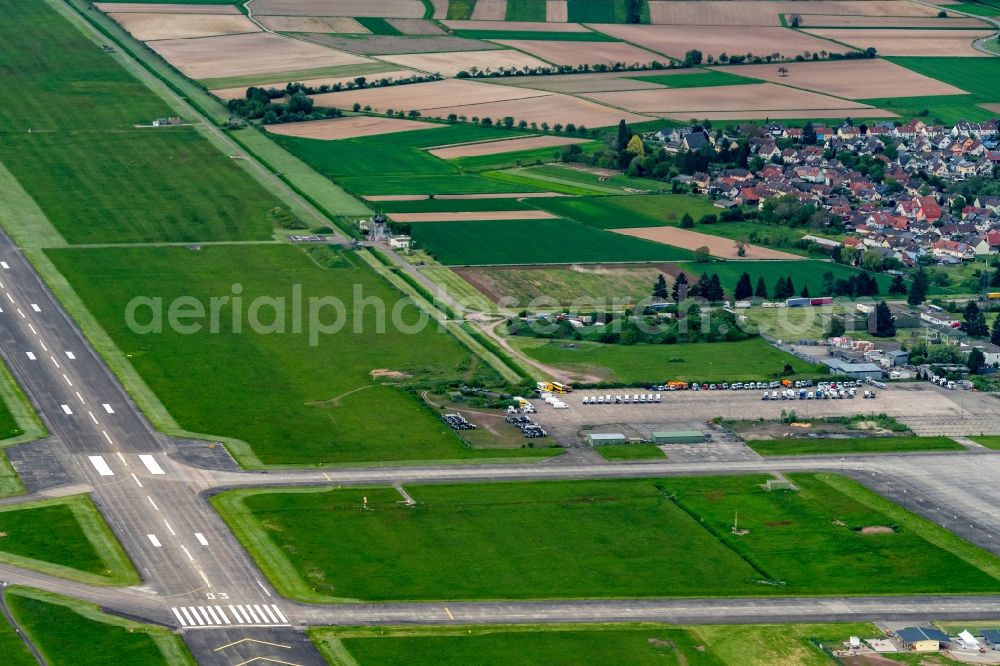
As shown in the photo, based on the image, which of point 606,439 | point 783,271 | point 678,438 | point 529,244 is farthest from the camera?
point 529,244

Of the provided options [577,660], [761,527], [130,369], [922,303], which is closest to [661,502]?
[761,527]

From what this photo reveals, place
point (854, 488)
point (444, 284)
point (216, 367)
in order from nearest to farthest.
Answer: point (854, 488) → point (216, 367) → point (444, 284)

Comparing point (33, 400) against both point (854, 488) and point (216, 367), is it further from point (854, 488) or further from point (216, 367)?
point (854, 488)

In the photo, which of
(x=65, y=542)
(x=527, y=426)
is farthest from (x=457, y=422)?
(x=65, y=542)

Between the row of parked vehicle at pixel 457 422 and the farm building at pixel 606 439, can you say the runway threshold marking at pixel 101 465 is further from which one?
the farm building at pixel 606 439

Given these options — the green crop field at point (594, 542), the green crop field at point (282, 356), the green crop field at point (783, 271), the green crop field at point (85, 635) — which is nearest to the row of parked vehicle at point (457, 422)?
the green crop field at point (282, 356)

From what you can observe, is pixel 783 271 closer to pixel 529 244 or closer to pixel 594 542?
pixel 529 244

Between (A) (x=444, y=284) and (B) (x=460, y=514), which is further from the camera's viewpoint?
(A) (x=444, y=284)
